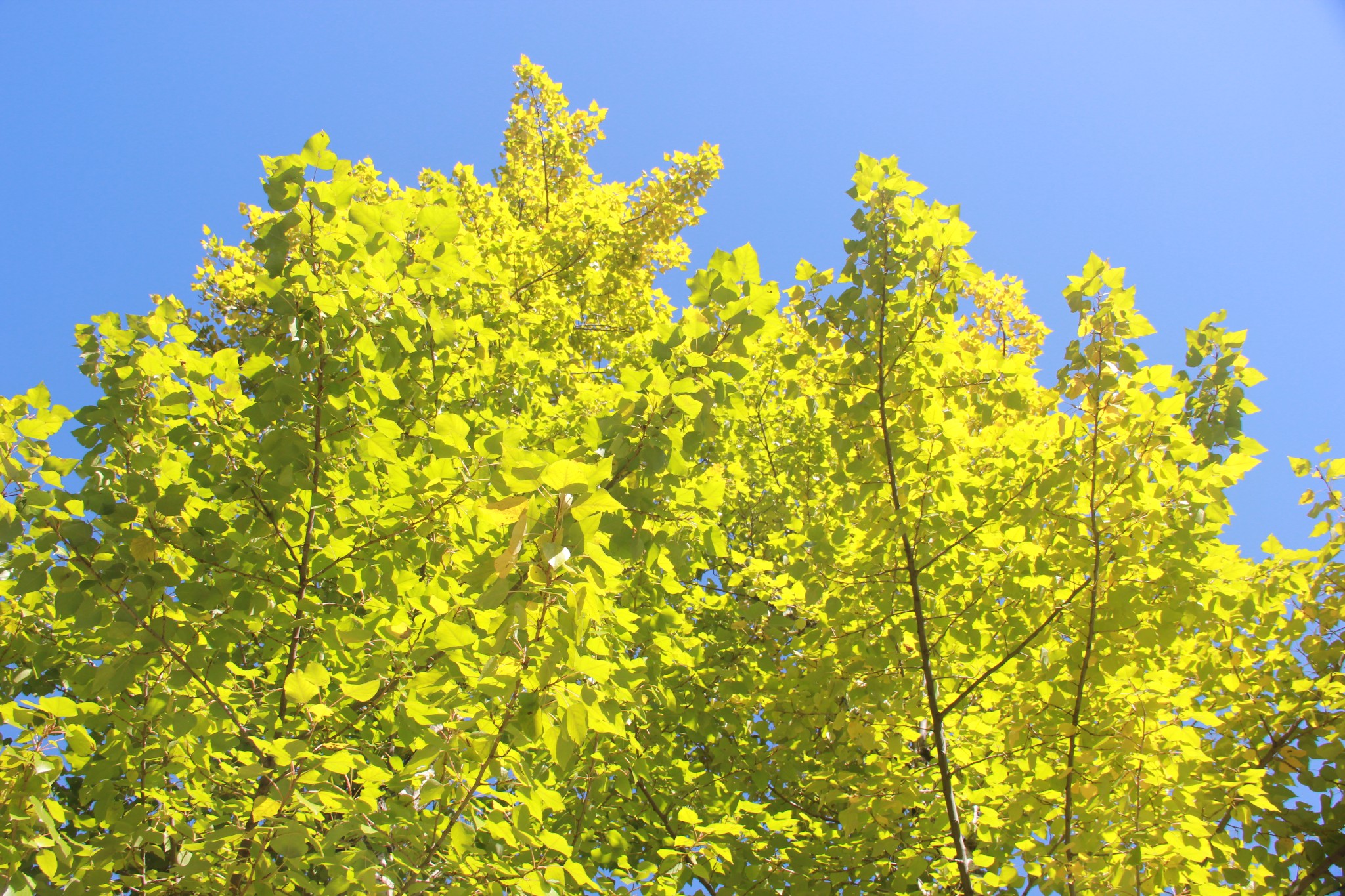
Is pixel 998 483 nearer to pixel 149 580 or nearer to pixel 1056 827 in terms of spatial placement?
pixel 1056 827

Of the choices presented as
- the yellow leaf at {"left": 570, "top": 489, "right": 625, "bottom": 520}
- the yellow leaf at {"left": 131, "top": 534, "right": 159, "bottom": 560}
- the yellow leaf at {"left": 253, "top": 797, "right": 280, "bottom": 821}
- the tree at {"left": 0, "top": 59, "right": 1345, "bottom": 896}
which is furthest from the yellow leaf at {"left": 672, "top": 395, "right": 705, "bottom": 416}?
the yellow leaf at {"left": 131, "top": 534, "right": 159, "bottom": 560}

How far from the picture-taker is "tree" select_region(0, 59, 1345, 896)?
196 cm

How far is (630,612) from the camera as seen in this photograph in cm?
241

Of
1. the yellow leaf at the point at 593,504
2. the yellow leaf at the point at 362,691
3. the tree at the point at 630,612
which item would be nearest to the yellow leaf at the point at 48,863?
the tree at the point at 630,612

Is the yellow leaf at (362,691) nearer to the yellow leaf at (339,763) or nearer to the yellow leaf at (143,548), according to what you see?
the yellow leaf at (339,763)

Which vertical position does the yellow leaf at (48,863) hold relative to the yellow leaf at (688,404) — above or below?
below

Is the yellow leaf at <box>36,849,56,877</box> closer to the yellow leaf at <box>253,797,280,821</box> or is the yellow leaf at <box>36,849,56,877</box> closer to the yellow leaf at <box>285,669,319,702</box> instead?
the yellow leaf at <box>253,797,280,821</box>

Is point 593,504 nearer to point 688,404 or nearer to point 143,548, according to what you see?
point 688,404

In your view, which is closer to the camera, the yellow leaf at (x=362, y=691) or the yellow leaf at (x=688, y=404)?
the yellow leaf at (x=362, y=691)

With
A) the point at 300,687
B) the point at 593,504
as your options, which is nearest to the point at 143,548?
the point at 300,687

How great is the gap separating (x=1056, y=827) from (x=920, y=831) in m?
0.51

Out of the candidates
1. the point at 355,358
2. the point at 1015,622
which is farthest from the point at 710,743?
the point at 355,358

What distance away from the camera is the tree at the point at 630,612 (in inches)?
A: 77.2

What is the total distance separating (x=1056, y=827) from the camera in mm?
2922
